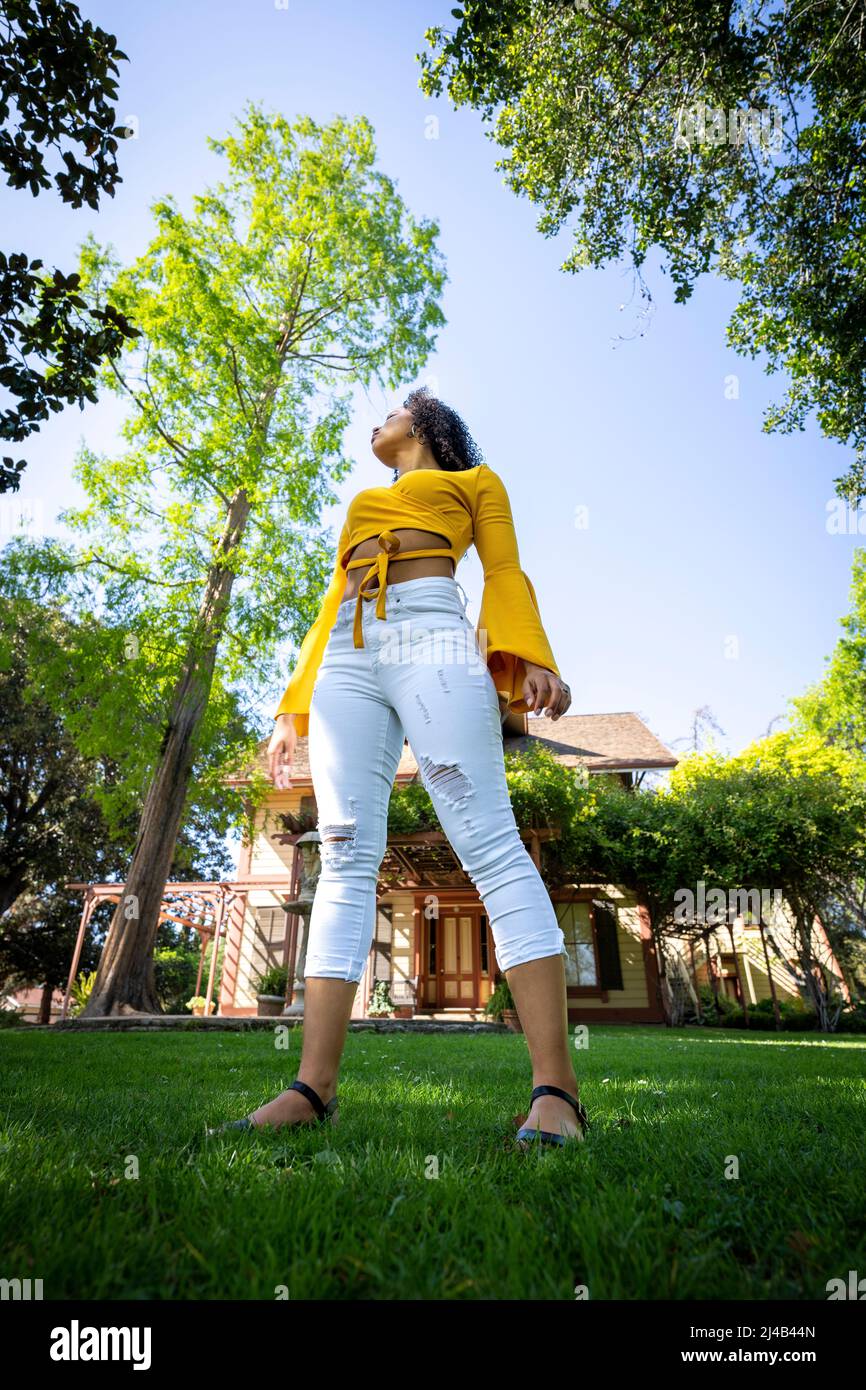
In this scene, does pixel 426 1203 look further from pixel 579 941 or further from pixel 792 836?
pixel 579 941

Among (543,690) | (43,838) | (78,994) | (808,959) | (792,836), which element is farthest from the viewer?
(43,838)

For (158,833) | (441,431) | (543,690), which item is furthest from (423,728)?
(158,833)

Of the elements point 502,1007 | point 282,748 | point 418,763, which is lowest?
point 502,1007

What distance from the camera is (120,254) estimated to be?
10492 mm

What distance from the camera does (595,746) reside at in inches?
749

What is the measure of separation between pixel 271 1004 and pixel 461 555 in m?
14.2

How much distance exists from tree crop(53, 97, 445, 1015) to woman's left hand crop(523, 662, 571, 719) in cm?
806

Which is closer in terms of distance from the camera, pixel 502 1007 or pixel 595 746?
pixel 502 1007

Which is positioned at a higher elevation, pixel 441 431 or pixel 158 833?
pixel 441 431

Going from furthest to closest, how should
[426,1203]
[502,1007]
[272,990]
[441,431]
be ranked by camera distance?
[272,990], [502,1007], [441,431], [426,1203]

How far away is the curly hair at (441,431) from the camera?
265 centimetres
